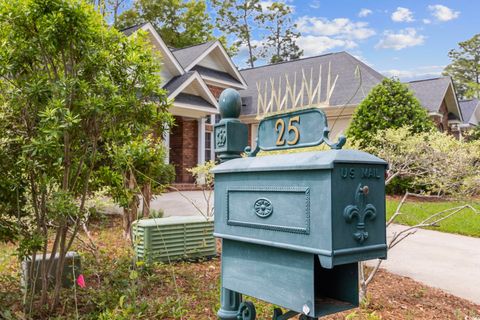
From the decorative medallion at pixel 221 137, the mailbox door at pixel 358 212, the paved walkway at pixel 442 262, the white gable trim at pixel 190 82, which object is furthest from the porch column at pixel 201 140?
the mailbox door at pixel 358 212

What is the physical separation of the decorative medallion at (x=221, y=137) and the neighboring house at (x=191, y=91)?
10861 mm

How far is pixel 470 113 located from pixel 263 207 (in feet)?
96.9

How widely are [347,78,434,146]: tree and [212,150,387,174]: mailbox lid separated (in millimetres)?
11960

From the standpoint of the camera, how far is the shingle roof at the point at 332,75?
1691 cm

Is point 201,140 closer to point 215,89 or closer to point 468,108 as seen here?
point 215,89

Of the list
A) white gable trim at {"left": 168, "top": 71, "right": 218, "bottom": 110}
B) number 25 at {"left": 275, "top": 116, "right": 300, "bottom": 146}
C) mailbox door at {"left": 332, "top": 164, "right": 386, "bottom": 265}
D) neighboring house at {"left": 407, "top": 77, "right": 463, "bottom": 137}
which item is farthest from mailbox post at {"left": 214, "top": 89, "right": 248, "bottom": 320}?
neighboring house at {"left": 407, "top": 77, "right": 463, "bottom": 137}

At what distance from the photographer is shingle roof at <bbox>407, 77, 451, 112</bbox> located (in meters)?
18.9

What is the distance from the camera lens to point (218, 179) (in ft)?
6.20

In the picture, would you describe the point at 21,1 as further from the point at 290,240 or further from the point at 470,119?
the point at 470,119

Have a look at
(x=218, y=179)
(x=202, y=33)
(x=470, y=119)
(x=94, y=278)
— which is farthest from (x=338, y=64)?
(x=218, y=179)

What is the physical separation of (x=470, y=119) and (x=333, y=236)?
29110mm

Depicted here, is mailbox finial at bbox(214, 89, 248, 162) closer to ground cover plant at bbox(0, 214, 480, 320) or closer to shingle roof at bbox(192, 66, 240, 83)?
ground cover plant at bbox(0, 214, 480, 320)

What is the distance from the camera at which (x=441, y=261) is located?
612cm

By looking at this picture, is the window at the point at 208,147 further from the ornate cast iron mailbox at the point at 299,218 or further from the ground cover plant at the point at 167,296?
the ornate cast iron mailbox at the point at 299,218
